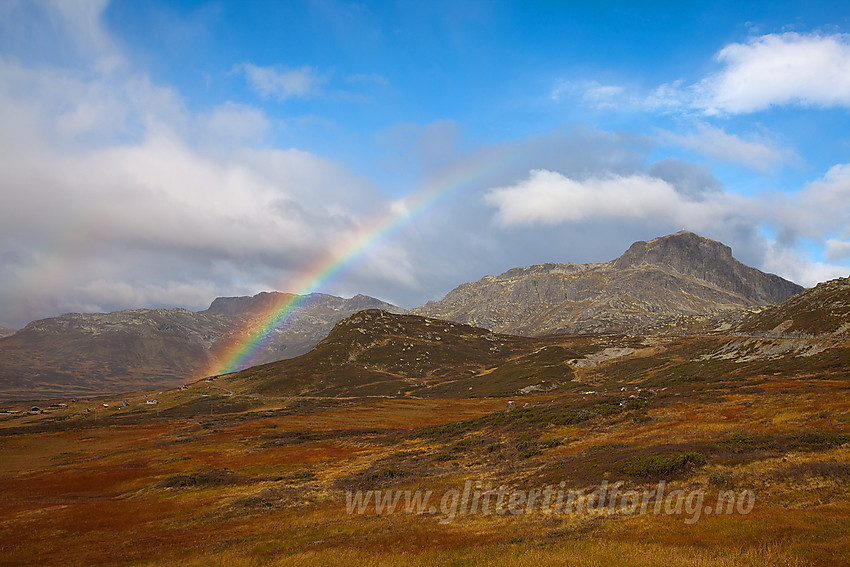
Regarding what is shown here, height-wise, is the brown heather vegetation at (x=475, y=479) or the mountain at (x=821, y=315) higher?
the mountain at (x=821, y=315)

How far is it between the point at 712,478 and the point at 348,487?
30039 millimetres

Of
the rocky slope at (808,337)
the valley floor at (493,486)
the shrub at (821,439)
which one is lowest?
the valley floor at (493,486)

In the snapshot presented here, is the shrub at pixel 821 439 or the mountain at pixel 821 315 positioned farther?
the mountain at pixel 821 315

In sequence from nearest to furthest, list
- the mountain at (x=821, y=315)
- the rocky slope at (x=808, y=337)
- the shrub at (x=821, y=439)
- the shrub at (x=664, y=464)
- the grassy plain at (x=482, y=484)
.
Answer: the grassy plain at (x=482, y=484) → the shrub at (x=821, y=439) → the shrub at (x=664, y=464) → the rocky slope at (x=808, y=337) → the mountain at (x=821, y=315)

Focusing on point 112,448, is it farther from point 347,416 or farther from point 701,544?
point 701,544

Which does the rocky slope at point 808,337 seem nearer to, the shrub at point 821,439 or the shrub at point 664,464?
the shrub at point 821,439

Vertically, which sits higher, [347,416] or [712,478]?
[712,478]

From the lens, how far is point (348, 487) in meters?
42.0

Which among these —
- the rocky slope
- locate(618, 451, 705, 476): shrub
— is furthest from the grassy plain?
the rocky slope

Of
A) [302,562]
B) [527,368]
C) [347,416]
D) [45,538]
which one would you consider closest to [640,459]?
[302,562]

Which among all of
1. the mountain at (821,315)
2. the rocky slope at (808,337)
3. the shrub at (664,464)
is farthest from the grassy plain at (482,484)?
the mountain at (821,315)

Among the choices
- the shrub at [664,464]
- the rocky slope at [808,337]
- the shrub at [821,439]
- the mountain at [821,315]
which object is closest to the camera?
the shrub at [821,439]

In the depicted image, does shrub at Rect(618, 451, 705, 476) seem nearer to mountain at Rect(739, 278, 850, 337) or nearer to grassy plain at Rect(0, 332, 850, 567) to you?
grassy plain at Rect(0, 332, 850, 567)

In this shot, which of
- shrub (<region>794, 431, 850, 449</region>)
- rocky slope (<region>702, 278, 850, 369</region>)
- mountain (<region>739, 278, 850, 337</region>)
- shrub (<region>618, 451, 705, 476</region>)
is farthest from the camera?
mountain (<region>739, 278, 850, 337</region>)
